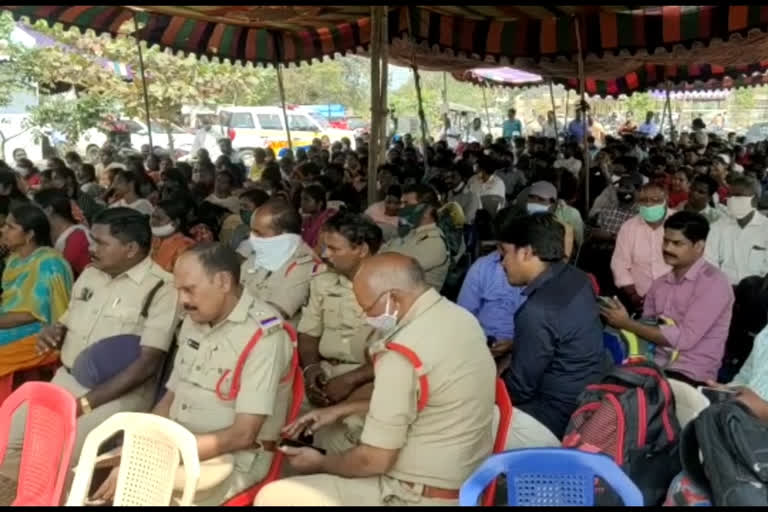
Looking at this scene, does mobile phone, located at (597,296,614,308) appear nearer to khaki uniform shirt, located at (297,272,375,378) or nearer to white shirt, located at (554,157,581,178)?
khaki uniform shirt, located at (297,272,375,378)

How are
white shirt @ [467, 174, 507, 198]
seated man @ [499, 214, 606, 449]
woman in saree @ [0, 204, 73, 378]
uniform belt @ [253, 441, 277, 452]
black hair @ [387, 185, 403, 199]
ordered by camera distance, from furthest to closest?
white shirt @ [467, 174, 507, 198] → black hair @ [387, 185, 403, 199] → woman in saree @ [0, 204, 73, 378] → seated man @ [499, 214, 606, 449] → uniform belt @ [253, 441, 277, 452]

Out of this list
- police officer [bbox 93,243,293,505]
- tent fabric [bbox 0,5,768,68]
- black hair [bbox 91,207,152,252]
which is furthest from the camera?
tent fabric [bbox 0,5,768,68]

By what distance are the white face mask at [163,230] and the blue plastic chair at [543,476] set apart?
9.90ft

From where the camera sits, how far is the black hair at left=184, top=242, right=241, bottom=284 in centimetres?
281

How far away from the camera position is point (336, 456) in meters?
2.46

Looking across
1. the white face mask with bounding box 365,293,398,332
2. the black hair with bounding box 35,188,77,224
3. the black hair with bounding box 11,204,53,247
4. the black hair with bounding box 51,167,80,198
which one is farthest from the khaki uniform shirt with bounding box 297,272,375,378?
the black hair with bounding box 51,167,80,198

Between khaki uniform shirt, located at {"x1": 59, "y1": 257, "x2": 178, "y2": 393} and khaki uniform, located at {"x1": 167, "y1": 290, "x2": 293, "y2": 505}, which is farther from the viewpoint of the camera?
khaki uniform shirt, located at {"x1": 59, "y1": 257, "x2": 178, "y2": 393}

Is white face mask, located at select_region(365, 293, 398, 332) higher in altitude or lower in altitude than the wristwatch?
higher

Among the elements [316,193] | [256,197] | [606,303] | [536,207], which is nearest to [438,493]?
[606,303]

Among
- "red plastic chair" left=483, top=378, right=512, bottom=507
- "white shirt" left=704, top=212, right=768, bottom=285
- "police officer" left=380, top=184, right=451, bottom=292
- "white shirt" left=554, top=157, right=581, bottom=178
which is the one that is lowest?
"white shirt" left=554, top=157, right=581, bottom=178

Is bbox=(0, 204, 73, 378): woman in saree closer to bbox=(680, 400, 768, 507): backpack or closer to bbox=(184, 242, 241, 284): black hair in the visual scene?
bbox=(184, 242, 241, 284): black hair

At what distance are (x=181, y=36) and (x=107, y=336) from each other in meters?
7.08

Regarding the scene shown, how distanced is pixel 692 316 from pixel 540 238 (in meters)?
1.01

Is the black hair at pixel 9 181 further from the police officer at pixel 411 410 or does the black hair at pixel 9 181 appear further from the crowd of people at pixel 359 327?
the police officer at pixel 411 410
